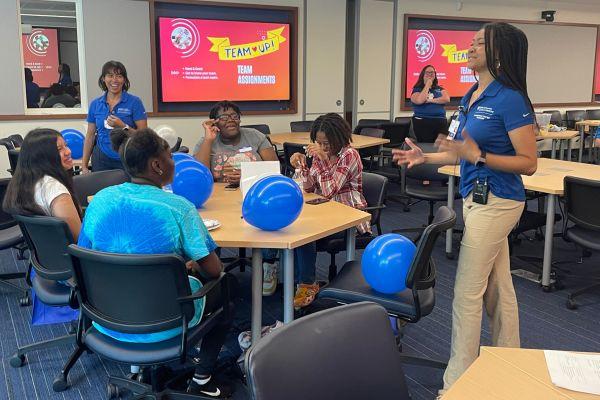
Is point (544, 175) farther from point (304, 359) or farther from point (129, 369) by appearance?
point (304, 359)

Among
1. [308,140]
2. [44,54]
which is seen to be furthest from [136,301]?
[44,54]

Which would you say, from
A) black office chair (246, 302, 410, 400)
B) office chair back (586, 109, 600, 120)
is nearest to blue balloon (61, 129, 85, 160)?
black office chair (246, 302, 410, 400)

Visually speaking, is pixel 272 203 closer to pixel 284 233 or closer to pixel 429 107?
pixel 284 233

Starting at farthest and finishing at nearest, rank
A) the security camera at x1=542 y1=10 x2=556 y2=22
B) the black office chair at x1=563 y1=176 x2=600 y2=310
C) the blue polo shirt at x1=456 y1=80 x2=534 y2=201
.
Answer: the security camera at x1=542 y1=10 x2=556 y2=22 → the black office chair at x1=563 y1=176 x2=600 y2=310 → the blue polo shirt at x1=456 y1=80 x2=534 y2=201

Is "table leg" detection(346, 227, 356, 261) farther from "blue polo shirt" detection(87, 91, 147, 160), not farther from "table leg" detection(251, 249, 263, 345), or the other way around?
"blue polo shirt" detection(87, 91, 147, 160)

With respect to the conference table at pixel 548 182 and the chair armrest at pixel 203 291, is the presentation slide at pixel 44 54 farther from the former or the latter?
the chair armrest at pixel 203 291

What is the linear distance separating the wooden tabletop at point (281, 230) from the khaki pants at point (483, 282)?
626mm

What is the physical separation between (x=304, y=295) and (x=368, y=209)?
0.64 meters

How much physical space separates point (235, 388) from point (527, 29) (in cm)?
909

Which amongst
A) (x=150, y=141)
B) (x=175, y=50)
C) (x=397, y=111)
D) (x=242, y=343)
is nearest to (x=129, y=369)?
(x=242, y=343)

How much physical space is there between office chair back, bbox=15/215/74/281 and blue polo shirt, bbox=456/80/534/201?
1.80 meters

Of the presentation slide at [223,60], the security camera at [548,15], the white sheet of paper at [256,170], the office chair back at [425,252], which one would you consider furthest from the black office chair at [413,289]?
the security camera at [548,15]

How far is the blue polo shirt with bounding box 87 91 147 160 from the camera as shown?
4539 millimetres

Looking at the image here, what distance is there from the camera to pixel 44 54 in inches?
447
